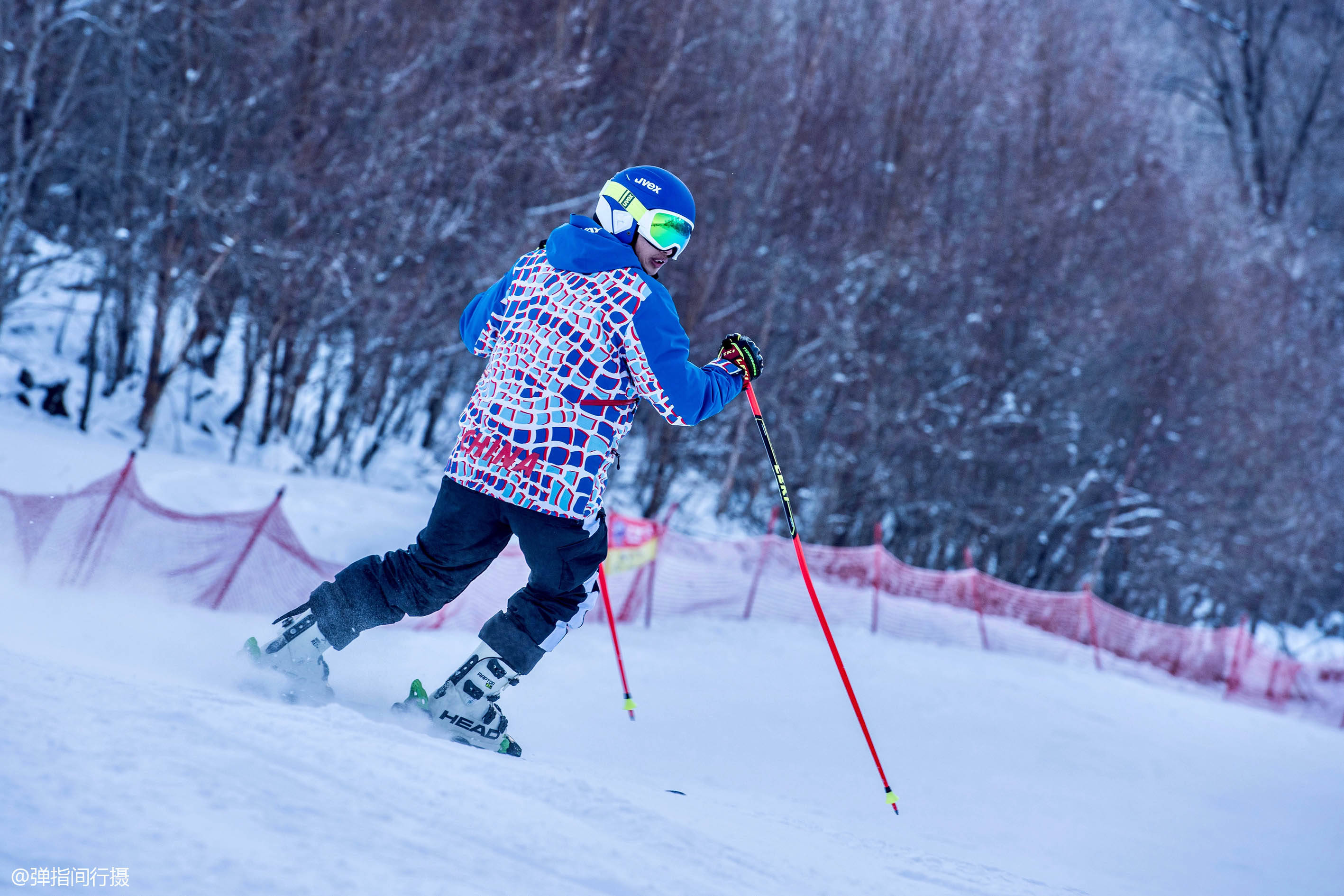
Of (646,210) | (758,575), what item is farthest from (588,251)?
(758,575)

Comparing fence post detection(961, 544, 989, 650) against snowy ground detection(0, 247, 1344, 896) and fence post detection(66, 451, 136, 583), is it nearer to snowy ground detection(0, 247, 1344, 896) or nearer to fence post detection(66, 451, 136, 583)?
snowy ground detection(0, 247, 1344, 896)

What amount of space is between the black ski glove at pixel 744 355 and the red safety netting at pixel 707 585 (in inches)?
133

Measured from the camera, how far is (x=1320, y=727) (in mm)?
10914

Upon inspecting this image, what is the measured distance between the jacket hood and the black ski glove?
0.45 meters

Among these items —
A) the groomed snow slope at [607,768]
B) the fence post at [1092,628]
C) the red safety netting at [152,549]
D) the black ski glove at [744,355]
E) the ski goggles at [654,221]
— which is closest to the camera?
the groomed snow slope at [607,768]

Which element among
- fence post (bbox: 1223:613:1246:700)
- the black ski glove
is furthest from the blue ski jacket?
fence post (bbox: 1223:613:1246:700)

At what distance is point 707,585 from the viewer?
370 inches

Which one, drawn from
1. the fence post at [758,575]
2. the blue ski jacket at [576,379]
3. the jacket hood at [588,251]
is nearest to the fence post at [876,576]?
the fence post at [758,575]

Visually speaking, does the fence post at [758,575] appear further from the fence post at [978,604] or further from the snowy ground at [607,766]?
the fence post at [978,604]

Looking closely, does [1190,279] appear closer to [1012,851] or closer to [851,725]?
[851,725]

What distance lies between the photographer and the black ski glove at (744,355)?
3166 millimetres

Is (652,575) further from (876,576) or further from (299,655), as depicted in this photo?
(299,655)

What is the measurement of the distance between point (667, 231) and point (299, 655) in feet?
5.24

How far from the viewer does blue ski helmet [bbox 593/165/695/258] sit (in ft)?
9.55
